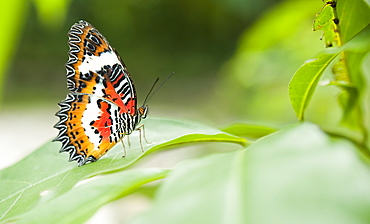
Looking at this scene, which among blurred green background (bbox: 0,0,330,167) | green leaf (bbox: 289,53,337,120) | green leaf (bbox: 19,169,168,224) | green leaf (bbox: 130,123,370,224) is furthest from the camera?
blurred green background (bbox: 0,0,330,167)

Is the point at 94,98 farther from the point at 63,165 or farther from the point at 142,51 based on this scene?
the point at 142,51

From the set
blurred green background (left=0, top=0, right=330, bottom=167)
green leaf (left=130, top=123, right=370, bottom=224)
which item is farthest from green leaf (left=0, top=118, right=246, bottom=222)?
blurred green background (left=0, top=0, right=330, bottom=167)

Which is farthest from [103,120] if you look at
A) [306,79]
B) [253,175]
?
[253,175]

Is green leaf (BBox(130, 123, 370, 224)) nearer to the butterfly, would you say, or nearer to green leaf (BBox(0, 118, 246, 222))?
green leaf (BBox(0, 118, 246, 222))

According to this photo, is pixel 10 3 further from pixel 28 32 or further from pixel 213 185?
pixel 28 32

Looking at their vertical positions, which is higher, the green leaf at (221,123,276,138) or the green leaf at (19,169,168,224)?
the green leaf at (19,169,168,224)

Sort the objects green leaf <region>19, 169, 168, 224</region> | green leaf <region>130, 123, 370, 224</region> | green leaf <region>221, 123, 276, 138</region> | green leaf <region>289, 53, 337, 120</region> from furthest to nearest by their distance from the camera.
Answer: green leaf <region>221, 123, 276, 138</region>, green leaf <region>289, 53, 337, 120</region>, green leaf <region>19, 169, 168, 224</region>, green leaf <region>130, 123, 370, 224</region>

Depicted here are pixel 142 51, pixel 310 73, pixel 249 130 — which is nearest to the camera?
pixel 310 73

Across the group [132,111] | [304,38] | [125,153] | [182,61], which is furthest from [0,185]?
[182,61]
